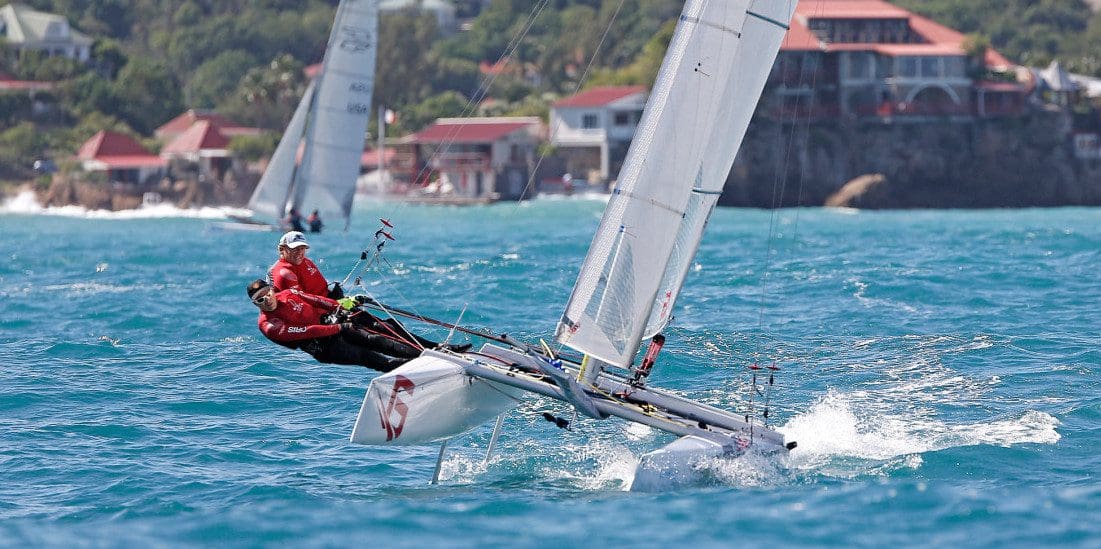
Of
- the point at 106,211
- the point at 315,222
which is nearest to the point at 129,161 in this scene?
the point at 106,211

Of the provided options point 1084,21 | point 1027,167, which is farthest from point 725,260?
point 1084,21

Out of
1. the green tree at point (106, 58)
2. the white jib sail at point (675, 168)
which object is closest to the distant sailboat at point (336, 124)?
the white jib sail at point (675, 168)

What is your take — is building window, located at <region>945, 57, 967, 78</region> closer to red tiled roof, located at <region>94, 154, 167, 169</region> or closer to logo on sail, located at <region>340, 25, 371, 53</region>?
red tiled roof, located at <region>94, 154, 167, 169</region>

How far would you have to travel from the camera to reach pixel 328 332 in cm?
1098

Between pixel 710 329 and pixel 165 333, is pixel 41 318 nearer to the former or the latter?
pixel 165 333

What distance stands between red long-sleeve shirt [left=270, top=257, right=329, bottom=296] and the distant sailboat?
23.5 m

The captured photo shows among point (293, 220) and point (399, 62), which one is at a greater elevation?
point (399, 62)

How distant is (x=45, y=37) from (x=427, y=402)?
78.0 meters

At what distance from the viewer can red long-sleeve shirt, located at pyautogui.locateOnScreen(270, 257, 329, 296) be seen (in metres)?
11.2

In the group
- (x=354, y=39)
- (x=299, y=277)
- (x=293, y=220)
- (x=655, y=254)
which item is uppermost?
(x=354, y=39)

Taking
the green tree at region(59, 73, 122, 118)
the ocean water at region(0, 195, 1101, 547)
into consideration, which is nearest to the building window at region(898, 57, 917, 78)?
the green tree at region(59, 73, 122, 118)

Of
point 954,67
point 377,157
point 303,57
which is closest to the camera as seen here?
point 954,67

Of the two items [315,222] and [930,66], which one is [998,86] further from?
[315,222]

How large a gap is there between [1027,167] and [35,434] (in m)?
60.6
